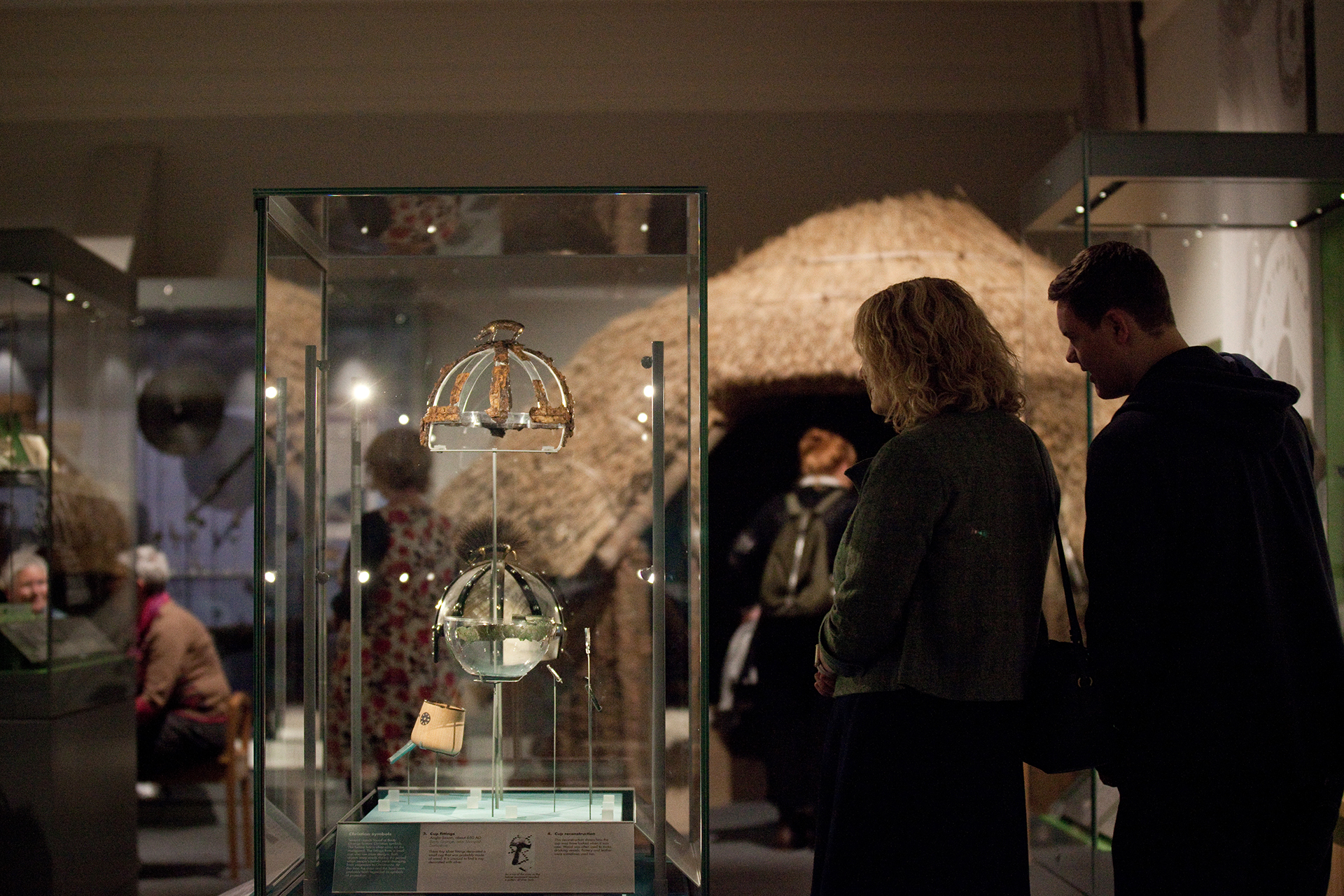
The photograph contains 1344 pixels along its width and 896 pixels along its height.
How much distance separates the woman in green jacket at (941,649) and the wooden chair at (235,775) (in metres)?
2.88

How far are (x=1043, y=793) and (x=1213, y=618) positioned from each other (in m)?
1.82

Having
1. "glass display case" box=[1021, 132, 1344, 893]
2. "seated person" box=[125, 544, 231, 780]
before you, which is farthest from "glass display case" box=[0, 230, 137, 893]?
"glass display case" box=[1021, 132, 1344, 893]

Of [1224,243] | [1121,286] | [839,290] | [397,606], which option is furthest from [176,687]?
[1224,243]

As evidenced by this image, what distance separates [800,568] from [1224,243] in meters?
1.87

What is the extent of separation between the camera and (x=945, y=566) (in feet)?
5.59

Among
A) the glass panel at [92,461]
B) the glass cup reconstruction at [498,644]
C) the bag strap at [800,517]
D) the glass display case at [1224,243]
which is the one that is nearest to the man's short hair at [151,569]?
the glass panel at [92,461]

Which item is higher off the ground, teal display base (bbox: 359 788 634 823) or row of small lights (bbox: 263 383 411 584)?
row of small lights (bbox: 263 383 411 584)

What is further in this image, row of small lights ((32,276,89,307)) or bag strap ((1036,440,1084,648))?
row of small lights ((32,276,89,307))

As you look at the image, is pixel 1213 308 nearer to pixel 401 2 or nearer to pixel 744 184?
pixel 744 184

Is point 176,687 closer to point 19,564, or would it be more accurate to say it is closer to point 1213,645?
point 19,564

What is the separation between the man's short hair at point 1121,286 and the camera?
6.09 feet

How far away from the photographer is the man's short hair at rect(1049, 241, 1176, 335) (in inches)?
73.0

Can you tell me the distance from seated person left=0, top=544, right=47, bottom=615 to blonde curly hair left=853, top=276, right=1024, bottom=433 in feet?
9.73

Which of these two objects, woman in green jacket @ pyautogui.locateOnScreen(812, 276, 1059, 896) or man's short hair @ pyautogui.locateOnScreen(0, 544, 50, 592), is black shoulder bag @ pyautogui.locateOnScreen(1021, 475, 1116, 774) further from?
man's short hair @ pyautogui.locateOnScreen(0, 544, 50, 592)
